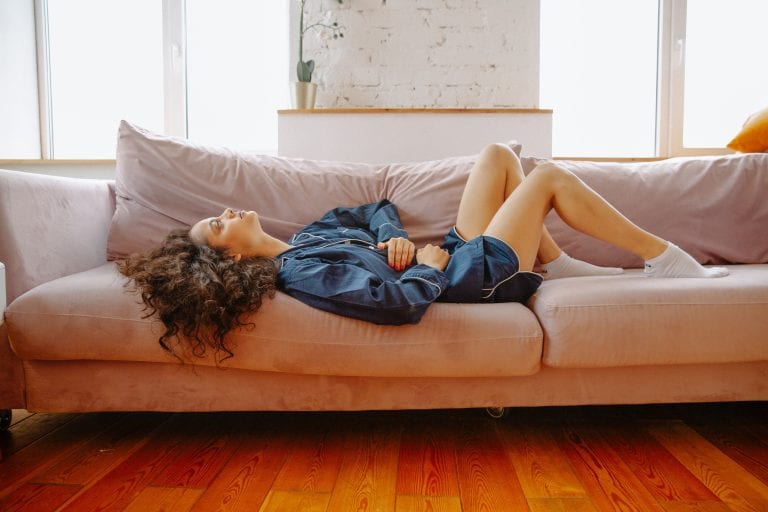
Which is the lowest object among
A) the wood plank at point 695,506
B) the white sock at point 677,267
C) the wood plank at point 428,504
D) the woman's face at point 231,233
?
the wood plank at point 428,504

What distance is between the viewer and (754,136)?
2.18m

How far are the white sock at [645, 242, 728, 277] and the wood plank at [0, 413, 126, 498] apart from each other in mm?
1655

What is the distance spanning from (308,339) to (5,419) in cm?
93

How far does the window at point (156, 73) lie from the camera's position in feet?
11.6

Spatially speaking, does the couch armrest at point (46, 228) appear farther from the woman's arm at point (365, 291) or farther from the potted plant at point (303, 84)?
the potted plant at point (303, 84)

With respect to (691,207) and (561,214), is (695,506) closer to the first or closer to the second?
(561,214)

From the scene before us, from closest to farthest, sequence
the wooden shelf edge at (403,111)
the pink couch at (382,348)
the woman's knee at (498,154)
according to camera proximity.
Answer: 1. the pink couch at (382,348)
2. the woman's knee at (498,154)
3. the wooden shelf edge at (403,111)

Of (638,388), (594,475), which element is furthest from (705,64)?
(594,475)

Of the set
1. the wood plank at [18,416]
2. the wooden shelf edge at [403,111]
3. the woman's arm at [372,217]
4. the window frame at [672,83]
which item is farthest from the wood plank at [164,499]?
the window frame at [672,83]

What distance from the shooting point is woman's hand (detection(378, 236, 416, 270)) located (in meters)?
1.63

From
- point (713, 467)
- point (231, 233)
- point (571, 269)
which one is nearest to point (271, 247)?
point (231, 233)

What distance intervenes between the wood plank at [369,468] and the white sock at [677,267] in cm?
88

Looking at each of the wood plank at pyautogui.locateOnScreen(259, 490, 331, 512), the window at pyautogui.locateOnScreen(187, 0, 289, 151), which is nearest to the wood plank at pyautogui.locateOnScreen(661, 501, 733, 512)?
the wood plank at pyautogui.locateOnScreen(259, 490, 331, 512)

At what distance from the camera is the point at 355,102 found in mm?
3441
